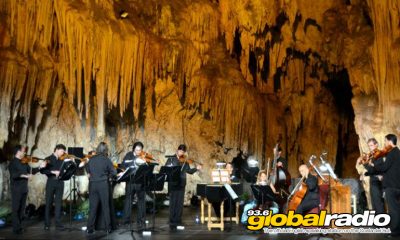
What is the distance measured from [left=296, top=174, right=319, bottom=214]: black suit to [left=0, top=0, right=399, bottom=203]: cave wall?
4382 millimetres

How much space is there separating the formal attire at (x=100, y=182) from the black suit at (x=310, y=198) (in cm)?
324

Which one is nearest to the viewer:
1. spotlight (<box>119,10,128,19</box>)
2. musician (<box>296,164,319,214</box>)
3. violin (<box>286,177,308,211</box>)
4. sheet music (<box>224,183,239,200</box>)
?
musician (<box>296,164,319,214</box>)

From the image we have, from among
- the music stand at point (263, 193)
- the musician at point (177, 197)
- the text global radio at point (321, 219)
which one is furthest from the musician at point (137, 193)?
the text global radio at point (321, 219)

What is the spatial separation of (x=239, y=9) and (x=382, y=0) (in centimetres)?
520

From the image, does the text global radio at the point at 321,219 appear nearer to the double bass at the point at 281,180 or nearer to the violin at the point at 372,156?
the violin at the point at 372,156

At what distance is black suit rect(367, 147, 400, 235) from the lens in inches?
314

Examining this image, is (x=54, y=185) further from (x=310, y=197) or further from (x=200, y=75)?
(x=200, y=75)

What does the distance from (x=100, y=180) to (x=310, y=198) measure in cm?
356

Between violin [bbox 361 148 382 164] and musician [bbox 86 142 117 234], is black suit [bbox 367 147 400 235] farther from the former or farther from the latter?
musician [bbox 86 142 117 234]

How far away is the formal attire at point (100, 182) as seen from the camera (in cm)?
871

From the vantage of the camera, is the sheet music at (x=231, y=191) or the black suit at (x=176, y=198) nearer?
the sheet music at (x=231, y=191)

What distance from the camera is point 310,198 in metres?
7.91

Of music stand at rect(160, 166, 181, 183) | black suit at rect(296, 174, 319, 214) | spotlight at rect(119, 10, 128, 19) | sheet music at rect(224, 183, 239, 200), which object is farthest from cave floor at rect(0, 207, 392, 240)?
spotlight at rect(119, 10, 128, 19)

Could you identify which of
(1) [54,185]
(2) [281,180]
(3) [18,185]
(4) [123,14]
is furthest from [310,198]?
(4) [123,14]
